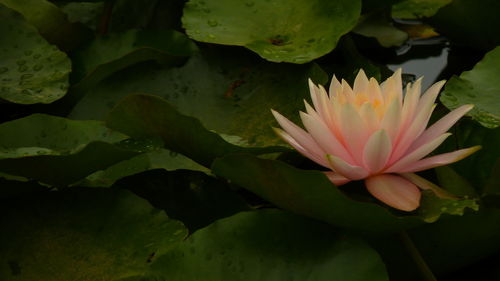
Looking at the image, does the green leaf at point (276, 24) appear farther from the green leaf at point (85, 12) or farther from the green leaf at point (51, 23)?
the green leaf at point (85, 12)

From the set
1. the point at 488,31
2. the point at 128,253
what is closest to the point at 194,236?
the point at 128,253

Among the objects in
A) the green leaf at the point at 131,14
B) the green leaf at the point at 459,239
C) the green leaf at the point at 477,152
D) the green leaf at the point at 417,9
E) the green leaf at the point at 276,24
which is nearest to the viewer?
the green leaf at the point at 459,239

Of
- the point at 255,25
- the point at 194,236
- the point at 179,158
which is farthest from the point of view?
the point at 255,25

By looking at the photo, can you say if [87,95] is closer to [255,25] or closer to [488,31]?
[255,25]

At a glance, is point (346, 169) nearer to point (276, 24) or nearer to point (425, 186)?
point (425, 186)

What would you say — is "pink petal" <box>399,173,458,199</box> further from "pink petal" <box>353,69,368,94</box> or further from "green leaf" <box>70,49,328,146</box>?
"green leaf" <box>70,49,328,146</box>

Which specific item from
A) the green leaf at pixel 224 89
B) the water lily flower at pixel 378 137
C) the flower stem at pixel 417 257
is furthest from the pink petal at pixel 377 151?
the green leaf at pixel 224 89
